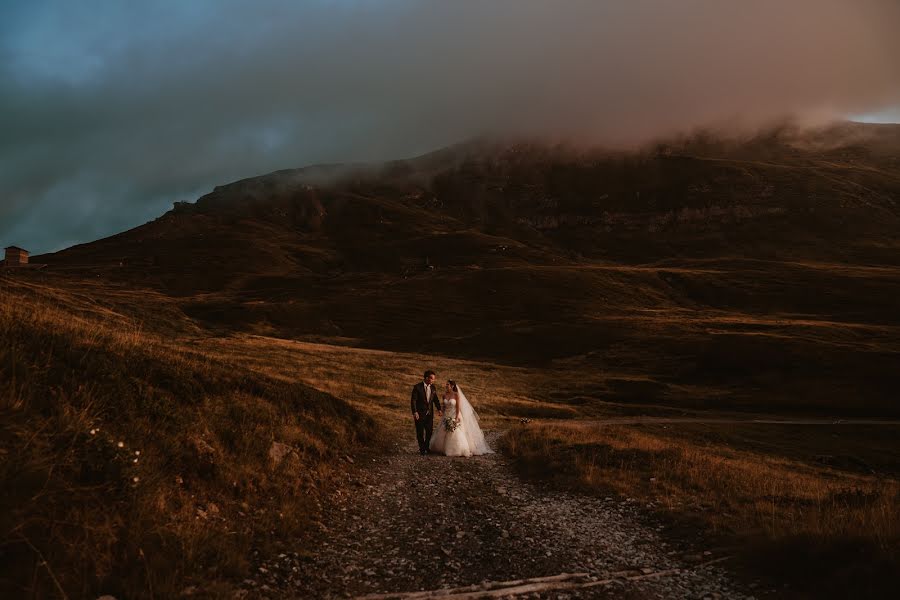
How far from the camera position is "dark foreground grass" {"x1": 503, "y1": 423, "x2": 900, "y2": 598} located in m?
8.19

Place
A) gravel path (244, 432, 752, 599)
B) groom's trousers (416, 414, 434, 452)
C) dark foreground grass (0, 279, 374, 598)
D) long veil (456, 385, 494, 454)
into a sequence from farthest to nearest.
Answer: long veil (456, 385, 494, 454)
groom's trousers (416, 414, 434, 452)
gravel path (244, 432, 752, 599)
dark foreground grass (0, 279, 374, 598)

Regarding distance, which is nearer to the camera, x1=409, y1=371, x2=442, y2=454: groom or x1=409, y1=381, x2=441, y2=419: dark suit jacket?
x1=409, y1=371, x2=442, y2=454: groom

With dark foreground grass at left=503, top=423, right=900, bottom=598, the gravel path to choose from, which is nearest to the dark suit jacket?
dark foreground grass at left=503, top=423, right=900, bottom=598

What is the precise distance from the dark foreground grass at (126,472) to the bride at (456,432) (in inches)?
327

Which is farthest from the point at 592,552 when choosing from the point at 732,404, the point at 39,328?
the point at 732,404

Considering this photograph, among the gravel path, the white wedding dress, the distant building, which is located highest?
the distant building

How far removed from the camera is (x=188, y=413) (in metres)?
12.5

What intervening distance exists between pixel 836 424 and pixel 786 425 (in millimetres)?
6307

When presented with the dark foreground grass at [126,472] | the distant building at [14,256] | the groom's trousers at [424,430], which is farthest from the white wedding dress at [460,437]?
the distant building at [14,256]

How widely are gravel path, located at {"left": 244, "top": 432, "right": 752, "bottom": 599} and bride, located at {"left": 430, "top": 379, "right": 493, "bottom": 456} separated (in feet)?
24.3

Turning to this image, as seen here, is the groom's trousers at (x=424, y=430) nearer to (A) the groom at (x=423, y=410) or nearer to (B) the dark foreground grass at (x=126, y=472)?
(A) the groom at (x=423, y=410)

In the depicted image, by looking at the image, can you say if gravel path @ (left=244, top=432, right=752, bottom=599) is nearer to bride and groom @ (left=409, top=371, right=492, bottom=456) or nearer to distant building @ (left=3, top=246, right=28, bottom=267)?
bride and groom @ (left=409, top=371, right=492, bottom=456)

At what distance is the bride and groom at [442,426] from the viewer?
22897mm

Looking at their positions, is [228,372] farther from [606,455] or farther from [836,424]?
[836,424]
